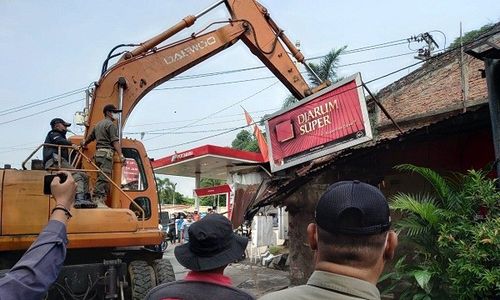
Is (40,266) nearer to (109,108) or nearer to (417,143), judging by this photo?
(109,108)

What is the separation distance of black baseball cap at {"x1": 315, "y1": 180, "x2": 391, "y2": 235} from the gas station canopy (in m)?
16.9

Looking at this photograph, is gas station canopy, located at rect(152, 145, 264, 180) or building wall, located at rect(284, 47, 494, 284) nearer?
building wall, located at rect(284, 47, 494, 284)

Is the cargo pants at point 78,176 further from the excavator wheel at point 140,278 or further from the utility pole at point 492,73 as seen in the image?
the utility pole at point 492,73

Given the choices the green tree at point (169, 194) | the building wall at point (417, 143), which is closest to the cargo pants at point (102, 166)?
the building wall at point (417, 143)

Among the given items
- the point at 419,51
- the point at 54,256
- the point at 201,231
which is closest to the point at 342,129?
the point at 201,231

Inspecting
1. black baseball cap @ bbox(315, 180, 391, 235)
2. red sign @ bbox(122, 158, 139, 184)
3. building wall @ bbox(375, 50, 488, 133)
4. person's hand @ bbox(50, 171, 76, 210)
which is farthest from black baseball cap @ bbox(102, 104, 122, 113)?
building wall @ bbox(375, 50, 488, 133)

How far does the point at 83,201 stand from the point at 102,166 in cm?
55

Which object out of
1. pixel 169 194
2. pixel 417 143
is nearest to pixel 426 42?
pixel 417 143

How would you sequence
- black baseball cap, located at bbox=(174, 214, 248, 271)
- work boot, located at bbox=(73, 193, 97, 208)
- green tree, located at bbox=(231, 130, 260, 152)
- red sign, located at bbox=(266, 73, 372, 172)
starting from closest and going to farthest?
black baseball cap, located at bbox=(174, 214, 248, 271) < work boot, located at bbox=(73, 193, 97, 208) < red sign, located at bbox=(266, 73, 372, 172) < green tree, located at bbox=(231, 130, 260, 152)

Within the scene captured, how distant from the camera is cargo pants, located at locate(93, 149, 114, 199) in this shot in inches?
254

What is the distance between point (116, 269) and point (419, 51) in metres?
21.0

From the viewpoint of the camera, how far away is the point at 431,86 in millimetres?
14281

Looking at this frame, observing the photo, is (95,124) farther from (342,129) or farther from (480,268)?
(480,268)

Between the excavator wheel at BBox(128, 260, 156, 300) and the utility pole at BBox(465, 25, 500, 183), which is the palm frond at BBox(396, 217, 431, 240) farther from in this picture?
the excavator wheel at BBox(128, 260, 156, 300)
